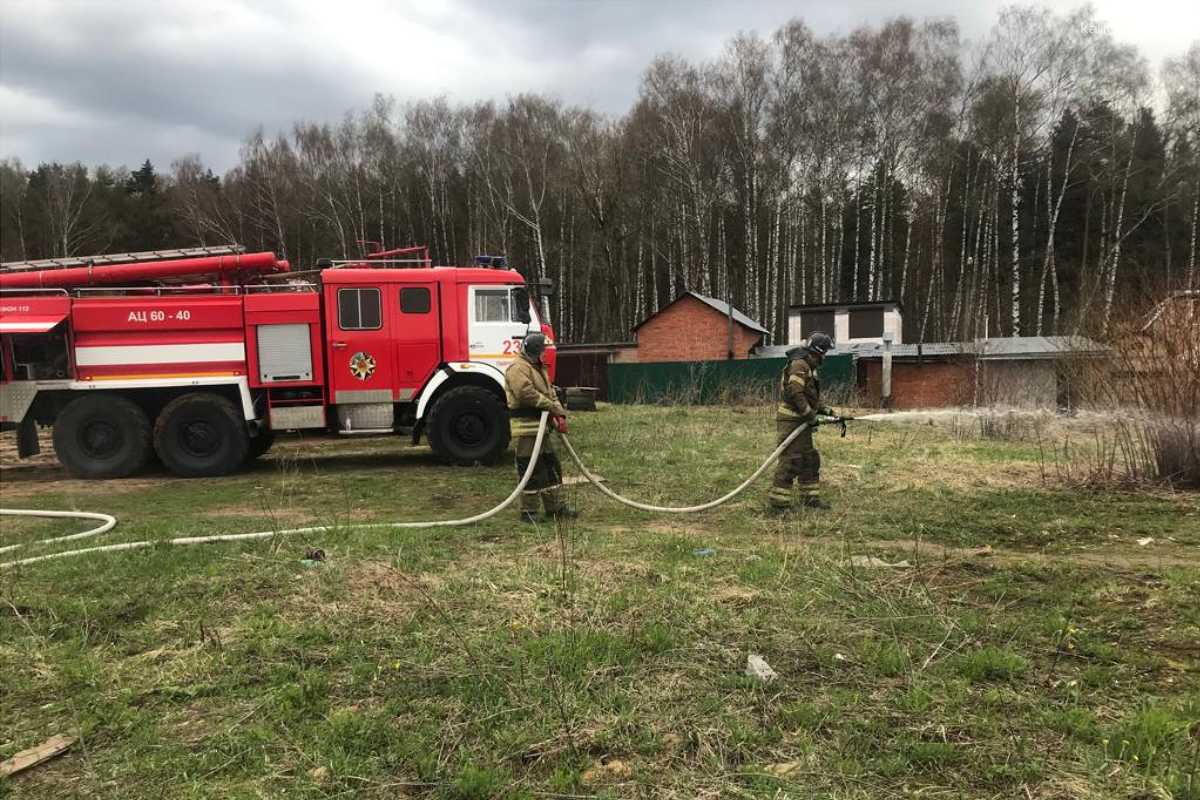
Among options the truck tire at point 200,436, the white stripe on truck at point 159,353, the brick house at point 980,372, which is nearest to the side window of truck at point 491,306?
the white stripe on truck at point 159,353

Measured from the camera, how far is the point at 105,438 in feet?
33.5

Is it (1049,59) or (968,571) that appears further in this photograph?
(1049,59)

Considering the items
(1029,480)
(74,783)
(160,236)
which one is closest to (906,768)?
(74,783)

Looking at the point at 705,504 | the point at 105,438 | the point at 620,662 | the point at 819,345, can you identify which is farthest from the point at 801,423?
the point at 105,438

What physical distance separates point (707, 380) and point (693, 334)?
7569 mm

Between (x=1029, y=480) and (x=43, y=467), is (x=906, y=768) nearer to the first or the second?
(x=1029, y=480)

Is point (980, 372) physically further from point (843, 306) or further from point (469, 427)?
point (843, 306)

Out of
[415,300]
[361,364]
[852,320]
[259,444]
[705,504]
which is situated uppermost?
[852,320]

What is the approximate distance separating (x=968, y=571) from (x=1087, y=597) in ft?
2.45

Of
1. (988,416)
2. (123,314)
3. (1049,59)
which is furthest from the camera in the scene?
(1049,59)

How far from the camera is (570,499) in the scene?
7816mm

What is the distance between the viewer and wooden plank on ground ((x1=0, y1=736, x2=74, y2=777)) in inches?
107

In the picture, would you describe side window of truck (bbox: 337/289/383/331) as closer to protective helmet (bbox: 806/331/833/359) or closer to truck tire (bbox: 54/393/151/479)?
truck tire (bbox: 54/393/151/479)

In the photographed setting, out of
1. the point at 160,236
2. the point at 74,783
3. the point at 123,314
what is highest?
the point at 160,236
